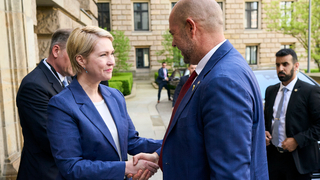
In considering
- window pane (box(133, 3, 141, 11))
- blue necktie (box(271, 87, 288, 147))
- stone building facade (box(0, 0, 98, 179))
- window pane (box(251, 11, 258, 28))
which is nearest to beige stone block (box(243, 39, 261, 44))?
window pane (box(251, 11, 258, 28))

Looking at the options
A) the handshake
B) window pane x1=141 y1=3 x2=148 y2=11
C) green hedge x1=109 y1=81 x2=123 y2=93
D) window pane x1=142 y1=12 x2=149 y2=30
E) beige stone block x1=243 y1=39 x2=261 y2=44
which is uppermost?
window pane x1=141 y1=3 x2=148 y2=11

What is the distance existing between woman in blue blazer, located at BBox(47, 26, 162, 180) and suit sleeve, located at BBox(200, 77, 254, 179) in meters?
0.80

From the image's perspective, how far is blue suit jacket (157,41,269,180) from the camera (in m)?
1.26

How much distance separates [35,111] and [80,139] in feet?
2.32

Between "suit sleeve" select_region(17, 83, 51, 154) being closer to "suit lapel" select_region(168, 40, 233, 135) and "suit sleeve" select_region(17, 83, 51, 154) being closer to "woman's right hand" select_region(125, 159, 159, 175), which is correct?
"woman's right hand" select_region(125, 159, 159, 175)

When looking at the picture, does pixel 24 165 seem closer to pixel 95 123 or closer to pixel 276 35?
pixel 95 123

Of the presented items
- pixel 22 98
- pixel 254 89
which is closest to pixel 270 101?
pixel 254 89

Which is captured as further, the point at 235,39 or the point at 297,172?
the point at 235,39

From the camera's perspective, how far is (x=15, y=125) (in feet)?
11.7

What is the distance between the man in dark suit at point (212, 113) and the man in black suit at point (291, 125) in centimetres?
180

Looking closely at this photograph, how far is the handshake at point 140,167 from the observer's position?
74.2 inches

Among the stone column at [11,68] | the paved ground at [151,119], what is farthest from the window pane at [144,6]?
the stone column at [11,68]

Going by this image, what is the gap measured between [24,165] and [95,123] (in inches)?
41.6

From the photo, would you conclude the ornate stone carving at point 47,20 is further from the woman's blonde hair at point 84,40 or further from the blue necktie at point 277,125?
the blue necktie at point 277,125
